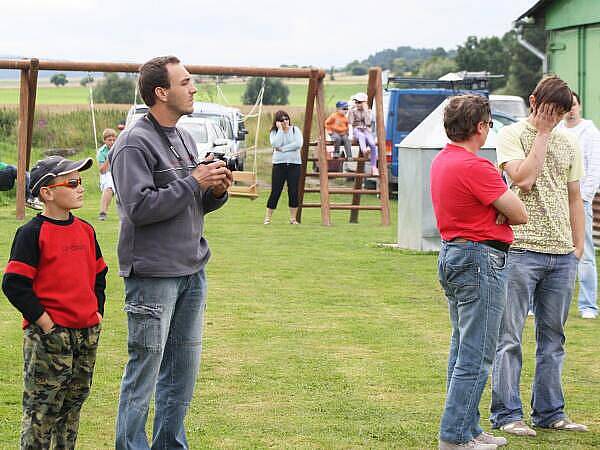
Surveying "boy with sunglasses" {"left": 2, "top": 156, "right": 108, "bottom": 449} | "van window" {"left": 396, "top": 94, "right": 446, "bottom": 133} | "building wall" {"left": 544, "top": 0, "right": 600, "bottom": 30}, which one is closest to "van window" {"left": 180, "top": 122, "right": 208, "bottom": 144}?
"van window" {"left": 396, "top": 94, "right": 446, "bottom": 133}

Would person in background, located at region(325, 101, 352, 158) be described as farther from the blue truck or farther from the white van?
the white van

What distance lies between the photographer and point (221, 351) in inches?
352

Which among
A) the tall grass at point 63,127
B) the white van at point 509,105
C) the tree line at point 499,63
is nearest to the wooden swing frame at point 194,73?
the white van at point 509,105

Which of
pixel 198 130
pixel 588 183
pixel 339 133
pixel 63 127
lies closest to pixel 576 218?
pixel 588 183

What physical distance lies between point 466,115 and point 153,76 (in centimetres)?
159

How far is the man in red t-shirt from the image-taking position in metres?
5.73

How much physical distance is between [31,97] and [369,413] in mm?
13405

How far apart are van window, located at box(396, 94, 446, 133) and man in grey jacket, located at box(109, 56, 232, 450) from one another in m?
21.8

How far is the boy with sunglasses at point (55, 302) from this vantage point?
16.8 ft

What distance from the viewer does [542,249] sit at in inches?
257

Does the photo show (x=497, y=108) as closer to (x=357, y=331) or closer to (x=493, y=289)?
(x=357, y=331)

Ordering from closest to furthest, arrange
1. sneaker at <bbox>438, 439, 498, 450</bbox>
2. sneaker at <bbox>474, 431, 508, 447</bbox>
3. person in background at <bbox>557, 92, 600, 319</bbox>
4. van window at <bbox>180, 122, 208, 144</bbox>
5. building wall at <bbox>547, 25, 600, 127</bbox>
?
sneaker at <bbox>438, 439, 498, 450</bbox>
sneaker at <bbox>474, 431, 508, 447</bbox>
person in background at <bbox>557, 92, 600, 319</bbox>
building wall at <bbox>547, 25, 600, 127</bbox>
van window at <bbox>180, 122, 208, 144</bbox>

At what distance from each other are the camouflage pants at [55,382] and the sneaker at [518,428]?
99.5 inches

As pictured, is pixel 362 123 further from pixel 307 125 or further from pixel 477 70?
pixel 477 70
